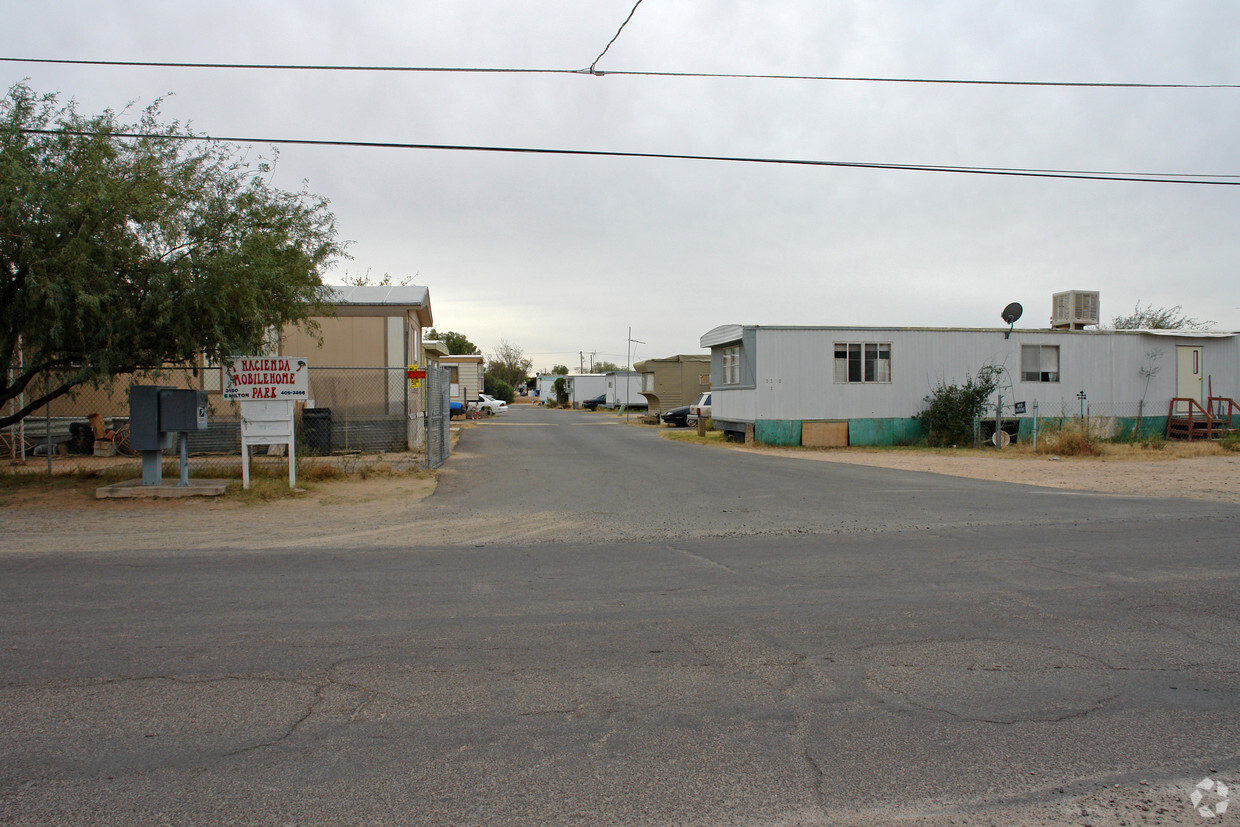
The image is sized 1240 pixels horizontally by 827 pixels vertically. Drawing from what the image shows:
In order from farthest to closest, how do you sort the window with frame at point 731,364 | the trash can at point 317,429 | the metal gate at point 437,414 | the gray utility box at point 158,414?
1. the window with frame at point 731,364
2. the trash can at point 317,429
3. the metal gate at point 437,414
4. the gray utility box at point 158,414

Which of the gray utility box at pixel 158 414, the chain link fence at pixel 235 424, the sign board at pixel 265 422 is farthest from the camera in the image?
the chain link fence at pixel 235 424

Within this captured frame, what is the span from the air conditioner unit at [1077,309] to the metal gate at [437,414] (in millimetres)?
20742

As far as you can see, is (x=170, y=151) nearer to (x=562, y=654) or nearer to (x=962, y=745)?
(x=562, y=654)

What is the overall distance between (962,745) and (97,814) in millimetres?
3769

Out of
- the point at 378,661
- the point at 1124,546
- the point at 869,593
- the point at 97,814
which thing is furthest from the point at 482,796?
the point at 1124,546

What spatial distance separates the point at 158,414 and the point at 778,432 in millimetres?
16929

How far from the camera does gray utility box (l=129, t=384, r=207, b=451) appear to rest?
40.0ft

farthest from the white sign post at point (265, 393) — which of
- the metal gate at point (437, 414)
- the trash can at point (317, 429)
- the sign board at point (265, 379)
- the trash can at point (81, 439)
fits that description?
the trash can at point (81, 439)

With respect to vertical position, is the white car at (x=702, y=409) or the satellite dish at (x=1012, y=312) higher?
the satellite dish at (x=1012, y=312)

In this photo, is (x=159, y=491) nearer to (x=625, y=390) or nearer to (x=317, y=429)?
(x=317, y=429)

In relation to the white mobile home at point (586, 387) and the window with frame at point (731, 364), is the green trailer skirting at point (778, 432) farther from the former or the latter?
the white mobile home at point (586, 387)

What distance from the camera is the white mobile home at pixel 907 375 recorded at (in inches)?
952

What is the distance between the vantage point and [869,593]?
6.72m

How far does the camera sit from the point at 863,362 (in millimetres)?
24547
